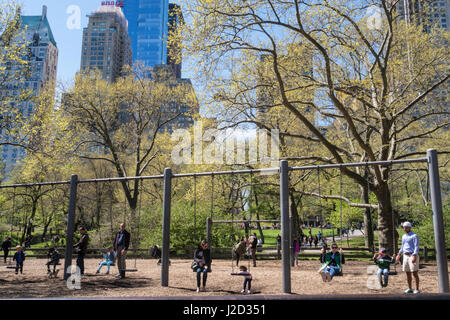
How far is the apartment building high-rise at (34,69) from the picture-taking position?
18984 millimetres

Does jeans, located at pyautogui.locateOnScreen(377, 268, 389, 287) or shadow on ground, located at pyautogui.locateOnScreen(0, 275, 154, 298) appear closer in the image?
shadow on ground, located at pyautogui.locateOnScreen(0, 275, 154, 298)

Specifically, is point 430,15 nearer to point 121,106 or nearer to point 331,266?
point 331,266

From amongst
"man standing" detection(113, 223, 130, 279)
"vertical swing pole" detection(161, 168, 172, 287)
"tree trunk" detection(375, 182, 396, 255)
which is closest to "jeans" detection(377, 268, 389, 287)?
"vertical swing pole" detection(161, 168, 172, 287)

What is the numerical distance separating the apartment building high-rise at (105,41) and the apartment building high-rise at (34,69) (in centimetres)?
A: 4829

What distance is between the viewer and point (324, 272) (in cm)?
1130

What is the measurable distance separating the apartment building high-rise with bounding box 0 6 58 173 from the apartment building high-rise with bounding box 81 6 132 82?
48.3m

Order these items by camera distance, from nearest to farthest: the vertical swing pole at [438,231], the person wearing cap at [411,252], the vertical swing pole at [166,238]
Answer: the vertical swing pole at [438,231] → the person wearing cap at [411,252] → the vertical swing pole at [166,238]

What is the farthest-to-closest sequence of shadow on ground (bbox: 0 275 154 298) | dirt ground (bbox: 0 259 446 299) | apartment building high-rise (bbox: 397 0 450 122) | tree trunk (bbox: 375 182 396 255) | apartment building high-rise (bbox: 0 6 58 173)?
1. apartment building high-rise (bbox: 0 6 58 173)
2. apartment building high-rise (bbox: 397 0 450 122)
3. tree trunk (bbox: 375 182 396 255)
4. dirt ground (bbox: 0 259 446 299)
5. shadow on ground (bbox: 0 275 154 298)

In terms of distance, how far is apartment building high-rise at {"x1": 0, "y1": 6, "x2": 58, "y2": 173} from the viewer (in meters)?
19.0

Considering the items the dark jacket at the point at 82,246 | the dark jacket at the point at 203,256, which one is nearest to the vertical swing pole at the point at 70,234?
the dark jacket at the point at 82,246

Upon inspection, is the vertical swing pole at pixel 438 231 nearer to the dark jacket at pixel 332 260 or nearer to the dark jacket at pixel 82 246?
the dark jacket at pixel 332 260

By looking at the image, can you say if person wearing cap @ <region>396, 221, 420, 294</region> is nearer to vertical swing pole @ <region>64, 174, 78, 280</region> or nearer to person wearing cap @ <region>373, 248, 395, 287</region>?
person wearing cap @ <region>373, 248, 395, 287</region>

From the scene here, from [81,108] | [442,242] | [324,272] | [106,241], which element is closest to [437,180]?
[442,242]
